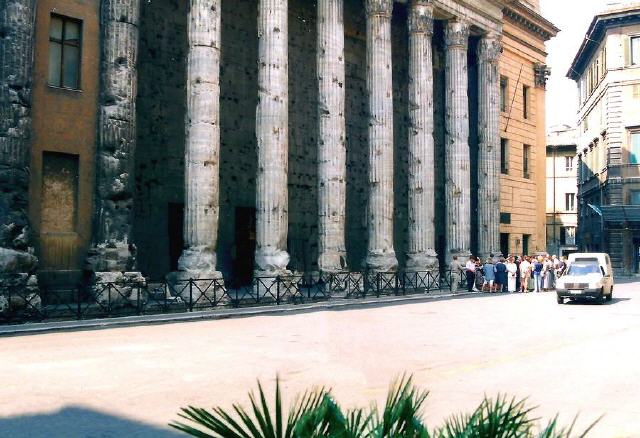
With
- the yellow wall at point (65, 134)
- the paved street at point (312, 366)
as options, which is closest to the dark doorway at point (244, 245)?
the yellow wall at point (65, 134)

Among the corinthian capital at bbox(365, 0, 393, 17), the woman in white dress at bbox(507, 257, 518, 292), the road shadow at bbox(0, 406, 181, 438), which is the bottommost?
the road shadow at bbox(0, 406, 181, 438)

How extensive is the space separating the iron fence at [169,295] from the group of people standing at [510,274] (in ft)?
15.6

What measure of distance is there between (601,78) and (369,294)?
35.8 m

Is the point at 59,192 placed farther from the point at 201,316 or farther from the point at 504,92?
the point at 504,92

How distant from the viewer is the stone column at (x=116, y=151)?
20094 millimetres

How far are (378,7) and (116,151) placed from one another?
1388cm

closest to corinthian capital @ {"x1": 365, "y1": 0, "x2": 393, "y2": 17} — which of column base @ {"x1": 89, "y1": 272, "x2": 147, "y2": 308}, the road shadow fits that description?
column base @ {"x1": 89, "y1": 272, "x2": 147, "y2": 308}

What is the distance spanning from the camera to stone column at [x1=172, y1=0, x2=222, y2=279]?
22.4 metres

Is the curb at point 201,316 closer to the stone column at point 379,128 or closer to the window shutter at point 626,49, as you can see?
the stone column at point 379,128

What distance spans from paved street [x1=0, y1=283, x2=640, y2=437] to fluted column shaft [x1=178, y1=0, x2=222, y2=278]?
4659mm

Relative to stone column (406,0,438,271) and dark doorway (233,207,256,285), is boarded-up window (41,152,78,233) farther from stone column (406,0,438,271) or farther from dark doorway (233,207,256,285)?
stone column (406,0,438,271)

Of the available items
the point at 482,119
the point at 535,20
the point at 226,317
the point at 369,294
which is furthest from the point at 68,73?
the point at 535,20

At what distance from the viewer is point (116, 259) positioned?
66.1 ft

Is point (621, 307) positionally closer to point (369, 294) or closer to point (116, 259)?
point (369, 294)
